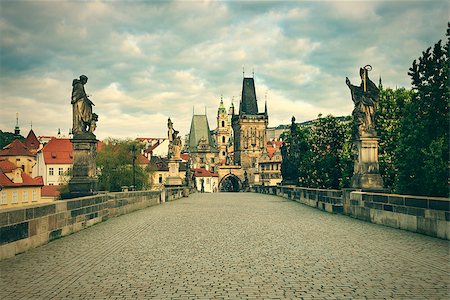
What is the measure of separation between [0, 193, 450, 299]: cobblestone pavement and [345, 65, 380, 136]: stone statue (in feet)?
15.5

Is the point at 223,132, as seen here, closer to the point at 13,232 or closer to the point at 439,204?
the point at 439,204

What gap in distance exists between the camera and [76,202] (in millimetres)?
11773

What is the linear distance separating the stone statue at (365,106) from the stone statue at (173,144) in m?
19.0

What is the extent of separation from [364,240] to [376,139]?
6.48m

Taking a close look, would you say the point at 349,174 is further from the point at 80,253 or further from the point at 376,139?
the point at 80,253

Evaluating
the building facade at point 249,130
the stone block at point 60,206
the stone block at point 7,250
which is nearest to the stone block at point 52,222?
the stone block at point 60,206

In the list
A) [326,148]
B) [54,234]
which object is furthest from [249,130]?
[54,234]

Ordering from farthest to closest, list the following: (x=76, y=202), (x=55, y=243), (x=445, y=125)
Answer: (x=445, y=125)
(x=76, y=202)
(x=55, y=243)

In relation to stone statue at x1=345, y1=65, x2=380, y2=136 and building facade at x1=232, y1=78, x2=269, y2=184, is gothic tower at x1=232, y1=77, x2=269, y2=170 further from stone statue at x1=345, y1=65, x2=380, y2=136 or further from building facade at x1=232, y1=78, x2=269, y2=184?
stone statue at x1=345, y1=65, x2=380, y2=136

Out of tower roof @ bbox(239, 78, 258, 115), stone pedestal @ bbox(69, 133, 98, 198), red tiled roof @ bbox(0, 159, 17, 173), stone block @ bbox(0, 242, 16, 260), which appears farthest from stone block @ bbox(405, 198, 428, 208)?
tower roof @ bbox(239, 78, 258, 115)

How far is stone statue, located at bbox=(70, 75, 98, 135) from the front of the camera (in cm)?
1416

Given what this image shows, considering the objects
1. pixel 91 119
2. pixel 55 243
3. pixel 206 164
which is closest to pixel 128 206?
pixel 91 119

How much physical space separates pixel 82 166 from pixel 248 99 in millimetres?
129383

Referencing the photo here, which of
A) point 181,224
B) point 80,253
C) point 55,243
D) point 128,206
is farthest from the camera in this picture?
point 128,206
